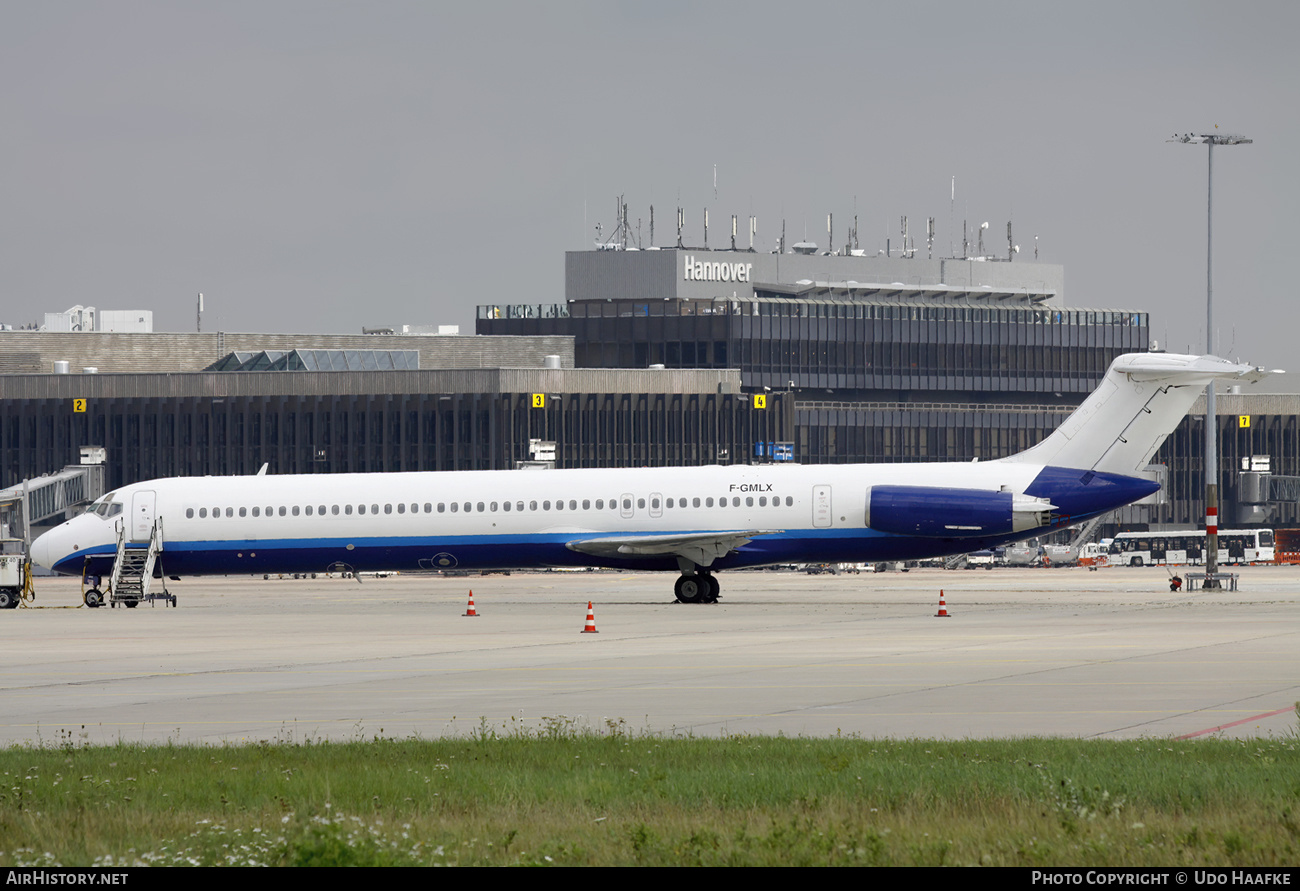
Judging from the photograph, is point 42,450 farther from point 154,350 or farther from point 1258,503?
point 1258,503

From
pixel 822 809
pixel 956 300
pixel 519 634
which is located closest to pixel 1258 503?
pixel 956 300

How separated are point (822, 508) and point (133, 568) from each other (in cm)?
2044

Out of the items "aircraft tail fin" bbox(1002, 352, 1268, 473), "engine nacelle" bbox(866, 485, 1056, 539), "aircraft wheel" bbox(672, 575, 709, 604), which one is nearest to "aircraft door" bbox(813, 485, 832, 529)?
"engine nacelle" bbox(866, 485, 1056, 539)

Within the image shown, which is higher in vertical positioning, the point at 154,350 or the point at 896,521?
the point at 154,350

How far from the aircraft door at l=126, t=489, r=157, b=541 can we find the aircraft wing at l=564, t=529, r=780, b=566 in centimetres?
→ 1270

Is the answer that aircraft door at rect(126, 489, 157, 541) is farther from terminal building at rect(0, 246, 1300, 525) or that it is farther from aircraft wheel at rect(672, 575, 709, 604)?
terminal building at rect(0, 246, 1300, 525)

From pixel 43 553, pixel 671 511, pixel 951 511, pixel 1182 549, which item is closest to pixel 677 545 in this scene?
pixel 671 511

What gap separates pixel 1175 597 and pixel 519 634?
80.6 feet

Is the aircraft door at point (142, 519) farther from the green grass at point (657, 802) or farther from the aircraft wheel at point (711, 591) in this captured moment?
the green grass at point (657, 802)

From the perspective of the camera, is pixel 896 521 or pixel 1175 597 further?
pixel 1175 597

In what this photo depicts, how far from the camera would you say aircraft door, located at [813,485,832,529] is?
48.8 meters

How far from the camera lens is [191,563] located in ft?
171

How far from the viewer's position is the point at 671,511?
1955 inches

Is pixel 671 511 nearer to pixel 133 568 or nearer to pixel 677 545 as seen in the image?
pixel 677 545
